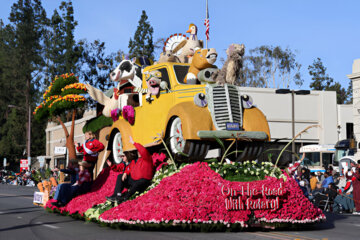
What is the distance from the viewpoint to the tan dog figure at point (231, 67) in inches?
503

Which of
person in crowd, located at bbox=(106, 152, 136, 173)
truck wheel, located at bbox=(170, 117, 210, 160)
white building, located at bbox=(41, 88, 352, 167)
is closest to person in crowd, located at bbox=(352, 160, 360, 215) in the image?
truck wheel, located at bbox=(170, 117, 210, 160)

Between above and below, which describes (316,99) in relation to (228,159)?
above

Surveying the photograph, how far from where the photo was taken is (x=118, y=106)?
14562 mm

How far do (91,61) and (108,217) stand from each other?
151 feet

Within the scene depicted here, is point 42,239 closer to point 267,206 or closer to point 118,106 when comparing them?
point 267,206

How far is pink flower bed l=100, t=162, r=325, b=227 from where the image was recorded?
34.8 ft

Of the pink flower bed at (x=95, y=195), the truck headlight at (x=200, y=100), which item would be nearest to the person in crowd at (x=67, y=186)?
the pink flower bed at (x=95, y=195)

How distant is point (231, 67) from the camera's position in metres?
12.8

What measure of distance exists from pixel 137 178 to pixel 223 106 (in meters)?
2.48

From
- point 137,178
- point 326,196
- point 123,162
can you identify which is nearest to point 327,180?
point 326,196

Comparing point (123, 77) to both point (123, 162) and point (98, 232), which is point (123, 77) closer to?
point (123, 162)

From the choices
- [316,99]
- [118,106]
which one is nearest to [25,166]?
[316,99]

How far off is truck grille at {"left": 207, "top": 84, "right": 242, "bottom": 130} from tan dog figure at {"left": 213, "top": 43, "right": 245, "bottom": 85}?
0.34 metres

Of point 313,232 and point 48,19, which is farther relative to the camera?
point 48,19
